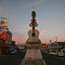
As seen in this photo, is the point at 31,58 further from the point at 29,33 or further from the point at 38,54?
the point at 29,33

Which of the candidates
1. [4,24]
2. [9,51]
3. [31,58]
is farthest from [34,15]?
[4,24]

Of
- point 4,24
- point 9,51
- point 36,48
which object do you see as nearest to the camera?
point 36,48

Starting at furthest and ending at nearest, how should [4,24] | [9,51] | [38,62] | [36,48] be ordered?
1. [4,24]
2. [9,51]
3. [36,48]
4. [38,62]

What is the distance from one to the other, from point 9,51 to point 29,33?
255 ft

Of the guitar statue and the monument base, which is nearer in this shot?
the monument base

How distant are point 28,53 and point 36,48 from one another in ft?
0.64

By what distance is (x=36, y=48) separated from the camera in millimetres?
4242

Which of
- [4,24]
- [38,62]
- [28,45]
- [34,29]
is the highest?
[4,24]

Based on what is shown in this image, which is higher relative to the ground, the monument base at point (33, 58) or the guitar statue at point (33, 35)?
the guitar statue at point (33, 35)

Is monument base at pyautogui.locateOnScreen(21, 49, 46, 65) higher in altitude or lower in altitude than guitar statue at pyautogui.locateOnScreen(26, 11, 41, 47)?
lower

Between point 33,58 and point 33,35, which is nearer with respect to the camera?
point 33,58

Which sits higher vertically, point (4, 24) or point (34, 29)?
point (4, 24)

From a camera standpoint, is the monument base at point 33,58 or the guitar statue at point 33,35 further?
the guitar statue at point 33,35

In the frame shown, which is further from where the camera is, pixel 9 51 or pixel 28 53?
pixel 9 51
